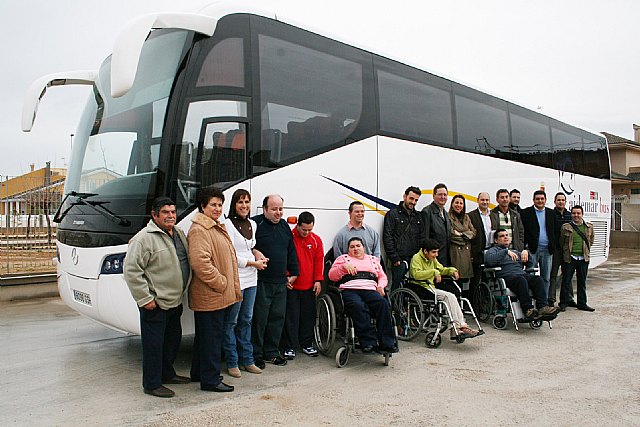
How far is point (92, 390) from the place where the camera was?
192 inches

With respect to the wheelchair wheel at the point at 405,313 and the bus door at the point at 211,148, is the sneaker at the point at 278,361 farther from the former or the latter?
the bus door at the point at 211,148

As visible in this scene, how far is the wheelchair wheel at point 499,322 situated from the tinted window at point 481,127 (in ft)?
8.59

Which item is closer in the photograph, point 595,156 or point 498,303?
point 498,303

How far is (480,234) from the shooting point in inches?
311

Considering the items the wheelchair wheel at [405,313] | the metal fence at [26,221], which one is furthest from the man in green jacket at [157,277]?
the metal fence at [26,221]

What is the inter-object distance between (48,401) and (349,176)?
381cm

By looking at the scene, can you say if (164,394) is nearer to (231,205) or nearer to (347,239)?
(231,205)

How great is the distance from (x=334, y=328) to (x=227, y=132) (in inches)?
91.2

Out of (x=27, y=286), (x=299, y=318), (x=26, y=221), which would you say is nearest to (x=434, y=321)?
(x=299, y=318)

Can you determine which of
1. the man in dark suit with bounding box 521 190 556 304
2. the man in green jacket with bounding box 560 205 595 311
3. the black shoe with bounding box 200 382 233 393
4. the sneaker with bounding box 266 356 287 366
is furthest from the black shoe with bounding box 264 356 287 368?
the man in green jacket with bounding box 560 205 595 311

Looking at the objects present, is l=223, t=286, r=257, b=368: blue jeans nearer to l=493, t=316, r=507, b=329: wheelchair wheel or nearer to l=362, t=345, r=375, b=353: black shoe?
l=362, t=345, r=375, b=353: black shoe

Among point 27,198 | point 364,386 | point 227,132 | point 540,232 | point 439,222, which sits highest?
point 227,132

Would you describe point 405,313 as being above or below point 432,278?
below

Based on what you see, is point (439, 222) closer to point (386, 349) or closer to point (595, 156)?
point (386, 349)
